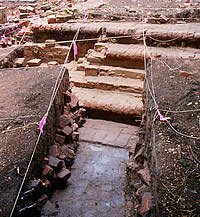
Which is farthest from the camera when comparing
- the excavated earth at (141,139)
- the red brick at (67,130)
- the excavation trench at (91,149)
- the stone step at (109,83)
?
the stone step at (109,83)

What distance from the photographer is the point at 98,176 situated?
12.8 ft

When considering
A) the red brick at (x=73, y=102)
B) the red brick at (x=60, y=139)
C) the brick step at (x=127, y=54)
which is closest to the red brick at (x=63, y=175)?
the red brick at (x=60, y=139)

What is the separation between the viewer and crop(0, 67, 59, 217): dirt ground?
100 inches

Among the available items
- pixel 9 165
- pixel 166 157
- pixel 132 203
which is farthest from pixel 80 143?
pixel 166 157

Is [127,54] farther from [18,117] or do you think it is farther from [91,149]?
[18,117]

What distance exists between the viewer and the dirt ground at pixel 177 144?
7.19 ft

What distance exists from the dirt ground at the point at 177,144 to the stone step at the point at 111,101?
1093mm

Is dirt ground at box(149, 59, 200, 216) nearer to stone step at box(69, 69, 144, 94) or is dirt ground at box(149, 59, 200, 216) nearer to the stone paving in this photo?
the stone paving

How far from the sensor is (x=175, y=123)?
9.89ft

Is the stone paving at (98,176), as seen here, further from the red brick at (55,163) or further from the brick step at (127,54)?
the brick step at (127,54)

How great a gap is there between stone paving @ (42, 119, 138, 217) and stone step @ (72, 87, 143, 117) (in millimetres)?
319

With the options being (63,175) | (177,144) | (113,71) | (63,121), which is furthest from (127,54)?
(177,144)

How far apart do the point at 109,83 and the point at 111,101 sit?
588 mm

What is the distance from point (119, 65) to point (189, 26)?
8.67 feet
